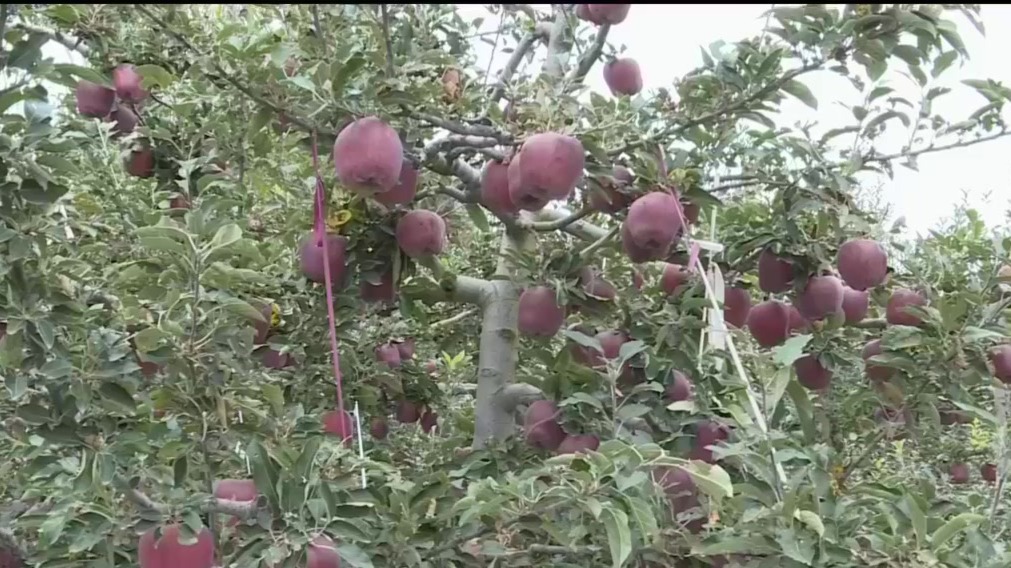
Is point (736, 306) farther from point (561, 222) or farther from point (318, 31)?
point (318, 31)

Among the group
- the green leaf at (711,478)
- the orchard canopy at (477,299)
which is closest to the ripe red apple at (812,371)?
the orchard canopy at (477,299)

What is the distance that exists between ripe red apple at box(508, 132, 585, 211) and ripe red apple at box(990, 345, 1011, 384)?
0.69m

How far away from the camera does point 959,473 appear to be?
6.54ft

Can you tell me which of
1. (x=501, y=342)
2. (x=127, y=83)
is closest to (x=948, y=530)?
(x=501, y=342)

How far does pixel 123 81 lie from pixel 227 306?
685 millimetres

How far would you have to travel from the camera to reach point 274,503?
1.08 m

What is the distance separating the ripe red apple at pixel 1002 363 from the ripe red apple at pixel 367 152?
2.98 ft

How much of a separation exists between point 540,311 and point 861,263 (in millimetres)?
499

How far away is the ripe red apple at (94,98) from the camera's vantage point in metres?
1.56

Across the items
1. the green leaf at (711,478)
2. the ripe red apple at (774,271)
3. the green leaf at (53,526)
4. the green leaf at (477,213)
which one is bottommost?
the green leaf at (53,526)

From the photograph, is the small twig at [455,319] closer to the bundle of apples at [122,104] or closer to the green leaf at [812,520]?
the bundle of apples at [122,104]

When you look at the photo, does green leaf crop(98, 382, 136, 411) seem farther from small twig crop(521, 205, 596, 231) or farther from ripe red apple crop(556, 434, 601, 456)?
small twig crop(521, 205, 596, 231)

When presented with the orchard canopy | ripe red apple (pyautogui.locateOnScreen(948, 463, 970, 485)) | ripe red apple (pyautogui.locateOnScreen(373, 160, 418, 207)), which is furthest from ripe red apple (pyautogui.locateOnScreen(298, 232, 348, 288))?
ripe red apple (pyautogui.locateOnScreen(948, 463, 970, 485))

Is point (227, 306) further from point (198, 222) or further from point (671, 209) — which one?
point (671, 209)
